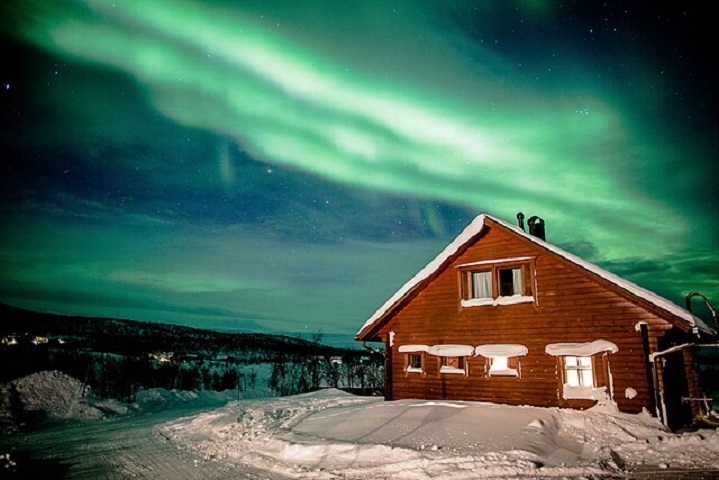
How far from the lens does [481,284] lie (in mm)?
17234

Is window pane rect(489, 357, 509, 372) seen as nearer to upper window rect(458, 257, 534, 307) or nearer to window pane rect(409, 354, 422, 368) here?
upper window rect(458, 257, 534, 307)

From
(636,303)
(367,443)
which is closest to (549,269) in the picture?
(636,303)

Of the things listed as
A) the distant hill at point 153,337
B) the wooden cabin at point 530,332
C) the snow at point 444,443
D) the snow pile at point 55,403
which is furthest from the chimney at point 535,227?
the distant hill at point 153,337

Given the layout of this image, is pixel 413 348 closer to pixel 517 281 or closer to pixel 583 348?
pixel 517 281

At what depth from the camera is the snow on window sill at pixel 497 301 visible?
1598cm

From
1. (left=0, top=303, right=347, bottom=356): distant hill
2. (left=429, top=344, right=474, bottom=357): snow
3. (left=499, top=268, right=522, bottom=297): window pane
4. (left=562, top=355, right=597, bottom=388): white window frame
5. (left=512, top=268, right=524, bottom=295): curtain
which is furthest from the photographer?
(left=0, top=303, right=347, bottom=356): distant hill

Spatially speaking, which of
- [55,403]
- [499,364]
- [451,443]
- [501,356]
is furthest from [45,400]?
[501,356]

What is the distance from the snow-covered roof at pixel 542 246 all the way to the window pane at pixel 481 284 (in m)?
1.35

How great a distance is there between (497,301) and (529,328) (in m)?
→ 1.49

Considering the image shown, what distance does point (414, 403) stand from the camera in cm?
1562

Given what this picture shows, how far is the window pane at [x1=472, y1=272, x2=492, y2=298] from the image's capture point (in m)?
17.1

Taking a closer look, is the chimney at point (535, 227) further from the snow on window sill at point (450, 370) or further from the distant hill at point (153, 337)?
the distant hill at point (153, 337)

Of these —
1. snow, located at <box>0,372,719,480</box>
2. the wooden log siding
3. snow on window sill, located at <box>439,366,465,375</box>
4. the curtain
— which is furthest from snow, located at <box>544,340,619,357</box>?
snow on window sill, located at <box>439,366,465,375</box>

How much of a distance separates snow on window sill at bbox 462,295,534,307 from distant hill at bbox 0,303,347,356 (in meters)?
80.0
